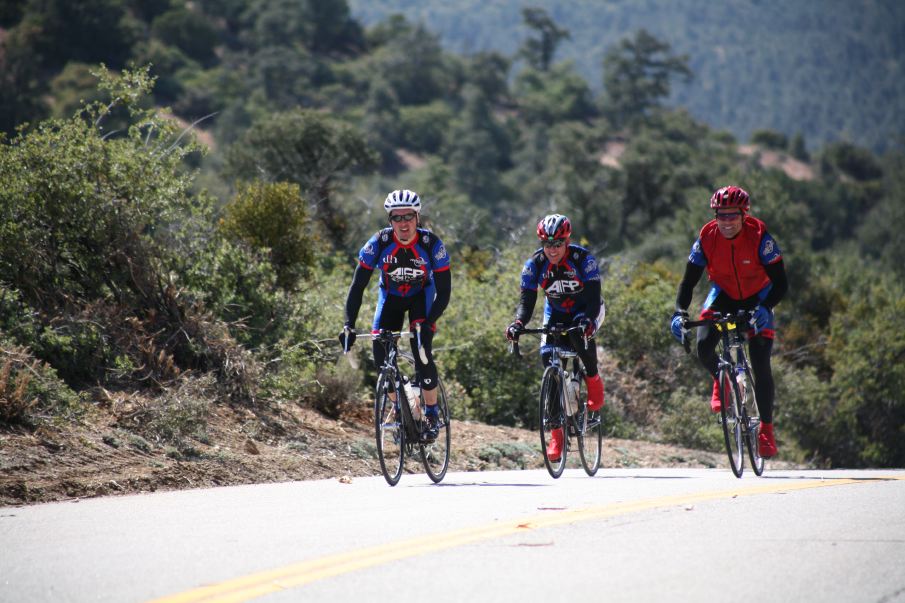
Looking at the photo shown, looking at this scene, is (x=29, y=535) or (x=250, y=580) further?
(x=29, y=535)

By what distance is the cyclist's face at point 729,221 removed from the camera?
10.9 metres

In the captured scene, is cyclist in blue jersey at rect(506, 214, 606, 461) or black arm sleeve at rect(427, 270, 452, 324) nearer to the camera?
black arm sleeve at rect(427, 270, 452, 324)

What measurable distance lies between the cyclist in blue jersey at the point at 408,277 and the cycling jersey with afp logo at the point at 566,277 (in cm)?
123

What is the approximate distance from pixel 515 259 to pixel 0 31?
96.9 meters

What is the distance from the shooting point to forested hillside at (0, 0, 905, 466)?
42.4ft

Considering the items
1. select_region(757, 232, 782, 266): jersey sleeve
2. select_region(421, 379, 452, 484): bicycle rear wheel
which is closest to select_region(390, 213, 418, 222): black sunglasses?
select_region(421, 379, 452, 484): bicycle rear wheel

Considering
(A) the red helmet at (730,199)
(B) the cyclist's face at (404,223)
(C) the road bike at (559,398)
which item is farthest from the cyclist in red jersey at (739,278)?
(B) the cyclist's face at (404,223)

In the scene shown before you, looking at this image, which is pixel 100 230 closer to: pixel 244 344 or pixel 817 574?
pixel 244 344

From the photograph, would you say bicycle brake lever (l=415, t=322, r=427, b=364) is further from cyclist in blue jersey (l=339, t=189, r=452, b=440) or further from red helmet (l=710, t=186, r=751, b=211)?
red helmet (l=710, t=186, r=751, b=211)

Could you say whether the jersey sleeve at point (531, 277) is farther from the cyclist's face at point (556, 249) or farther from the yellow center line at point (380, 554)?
the yellow center line at point (380, 554)

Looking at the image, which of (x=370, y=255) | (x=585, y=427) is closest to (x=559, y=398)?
(x=585, y=427)

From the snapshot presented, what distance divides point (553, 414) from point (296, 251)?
7333mm

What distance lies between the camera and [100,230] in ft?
43.5

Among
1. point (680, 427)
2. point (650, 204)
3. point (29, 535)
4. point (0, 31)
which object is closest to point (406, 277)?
point (29, 535)
